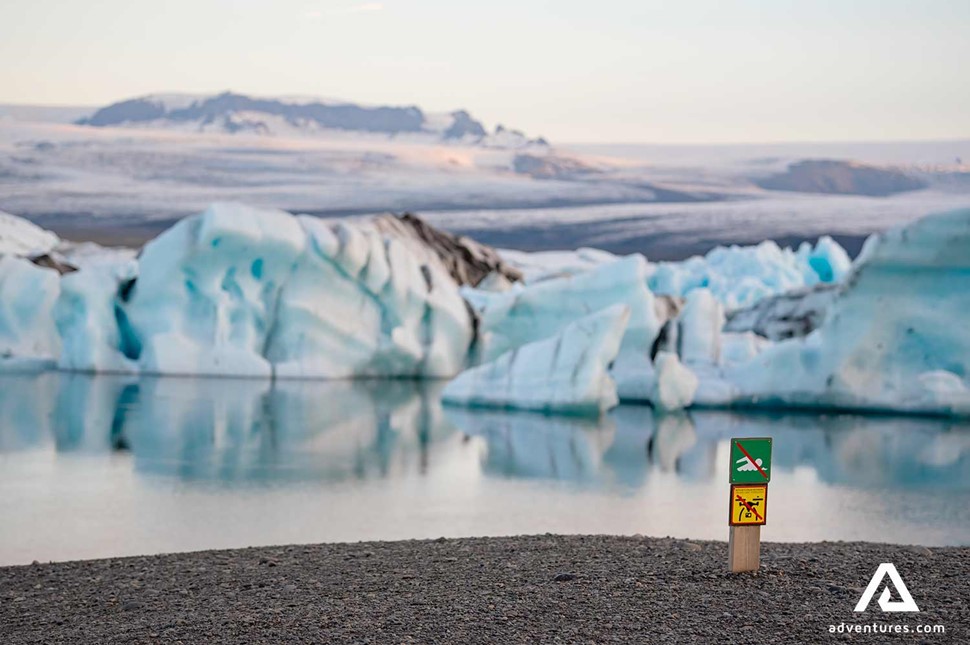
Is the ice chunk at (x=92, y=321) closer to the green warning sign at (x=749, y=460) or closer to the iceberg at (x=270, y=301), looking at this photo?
the iceberg at (x=270, y=301)

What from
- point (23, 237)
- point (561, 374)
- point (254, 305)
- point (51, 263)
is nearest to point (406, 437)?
point (561, 374)

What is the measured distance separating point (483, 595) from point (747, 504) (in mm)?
938

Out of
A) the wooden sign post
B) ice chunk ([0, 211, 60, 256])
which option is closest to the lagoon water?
the wooden sign post

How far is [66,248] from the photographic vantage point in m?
33.5

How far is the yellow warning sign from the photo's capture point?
170 inches

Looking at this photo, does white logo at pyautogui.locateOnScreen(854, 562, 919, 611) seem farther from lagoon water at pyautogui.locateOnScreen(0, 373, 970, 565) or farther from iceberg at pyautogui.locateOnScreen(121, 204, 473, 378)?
iceberg at pyautogui.locateOnScreen(121, 204, 473, 378)

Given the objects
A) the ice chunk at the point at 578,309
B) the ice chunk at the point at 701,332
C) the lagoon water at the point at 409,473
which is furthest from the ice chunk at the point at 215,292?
the ice chunk at the point at 701,332

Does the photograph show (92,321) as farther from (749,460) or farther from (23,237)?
(23,237)

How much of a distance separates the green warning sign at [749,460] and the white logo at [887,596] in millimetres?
471

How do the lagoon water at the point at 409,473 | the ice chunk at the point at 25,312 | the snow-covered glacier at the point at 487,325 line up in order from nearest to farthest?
the lagoon water at the point at 409,473 → the snow-covered glacier at the point at 487,325 → the ice chunk at the point at 25,312

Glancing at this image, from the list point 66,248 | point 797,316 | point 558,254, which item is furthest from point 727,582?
point 558,254

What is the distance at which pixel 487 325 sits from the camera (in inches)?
680

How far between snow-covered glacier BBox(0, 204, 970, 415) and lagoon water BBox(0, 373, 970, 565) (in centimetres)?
49

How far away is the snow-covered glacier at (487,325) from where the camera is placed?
1346 cm
